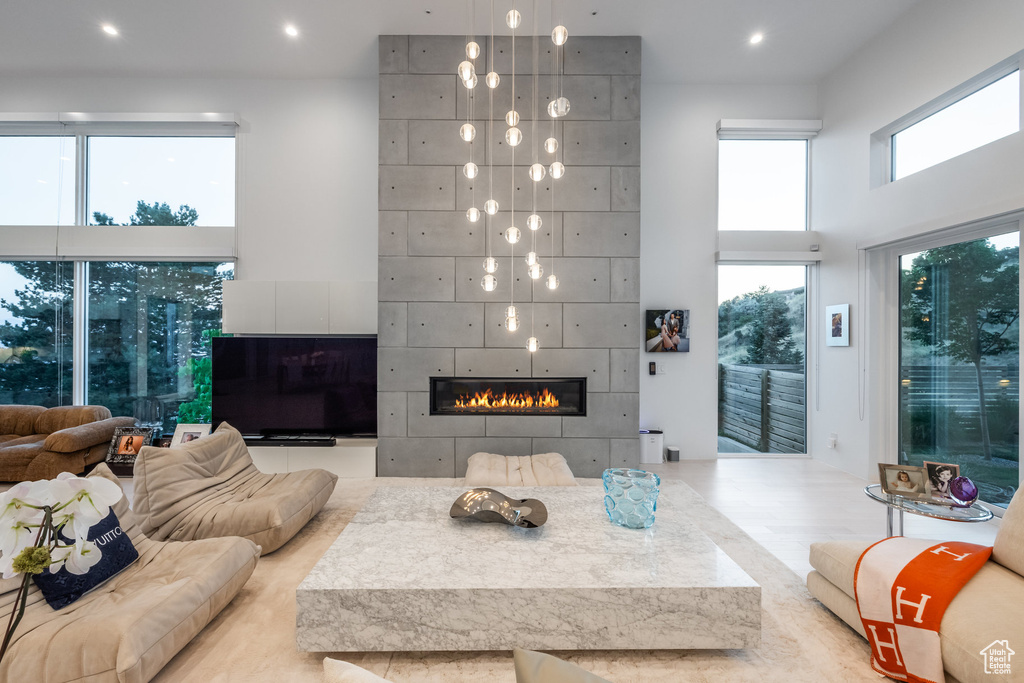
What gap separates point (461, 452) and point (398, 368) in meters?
0.94

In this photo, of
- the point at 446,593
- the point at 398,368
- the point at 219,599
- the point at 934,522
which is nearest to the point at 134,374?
the point at 398,368

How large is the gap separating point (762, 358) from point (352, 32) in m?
5.11

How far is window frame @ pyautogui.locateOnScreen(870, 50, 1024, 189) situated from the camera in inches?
117

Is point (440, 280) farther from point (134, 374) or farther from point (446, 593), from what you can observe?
point (134, 374)

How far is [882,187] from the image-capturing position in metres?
3.81

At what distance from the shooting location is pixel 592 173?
3.93 m

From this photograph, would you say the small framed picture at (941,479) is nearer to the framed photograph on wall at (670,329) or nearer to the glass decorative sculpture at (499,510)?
the glass decorative sculpture at (499,510)

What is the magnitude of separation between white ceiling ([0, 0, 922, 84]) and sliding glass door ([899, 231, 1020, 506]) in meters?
2.18

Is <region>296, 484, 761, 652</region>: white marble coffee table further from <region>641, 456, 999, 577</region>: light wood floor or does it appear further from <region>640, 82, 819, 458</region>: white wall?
<region>640, 82, 819, 458</region>: white wall

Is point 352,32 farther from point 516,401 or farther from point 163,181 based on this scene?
point 516,401

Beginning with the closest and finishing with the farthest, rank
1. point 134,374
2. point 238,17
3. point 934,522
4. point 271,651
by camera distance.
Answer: point 271,651
point 934,522
point 238,17
point 134,374

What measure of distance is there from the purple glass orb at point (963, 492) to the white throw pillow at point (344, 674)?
8.50 feet

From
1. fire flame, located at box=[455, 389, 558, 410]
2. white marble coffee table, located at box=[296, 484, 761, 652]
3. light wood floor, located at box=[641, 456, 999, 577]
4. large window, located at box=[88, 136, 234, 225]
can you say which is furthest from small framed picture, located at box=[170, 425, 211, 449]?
light wood floor, located at box=[641, 456, 999, 577]

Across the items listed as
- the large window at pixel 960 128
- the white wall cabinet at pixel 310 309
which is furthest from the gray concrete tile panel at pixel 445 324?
the large window at pixel 960 128
